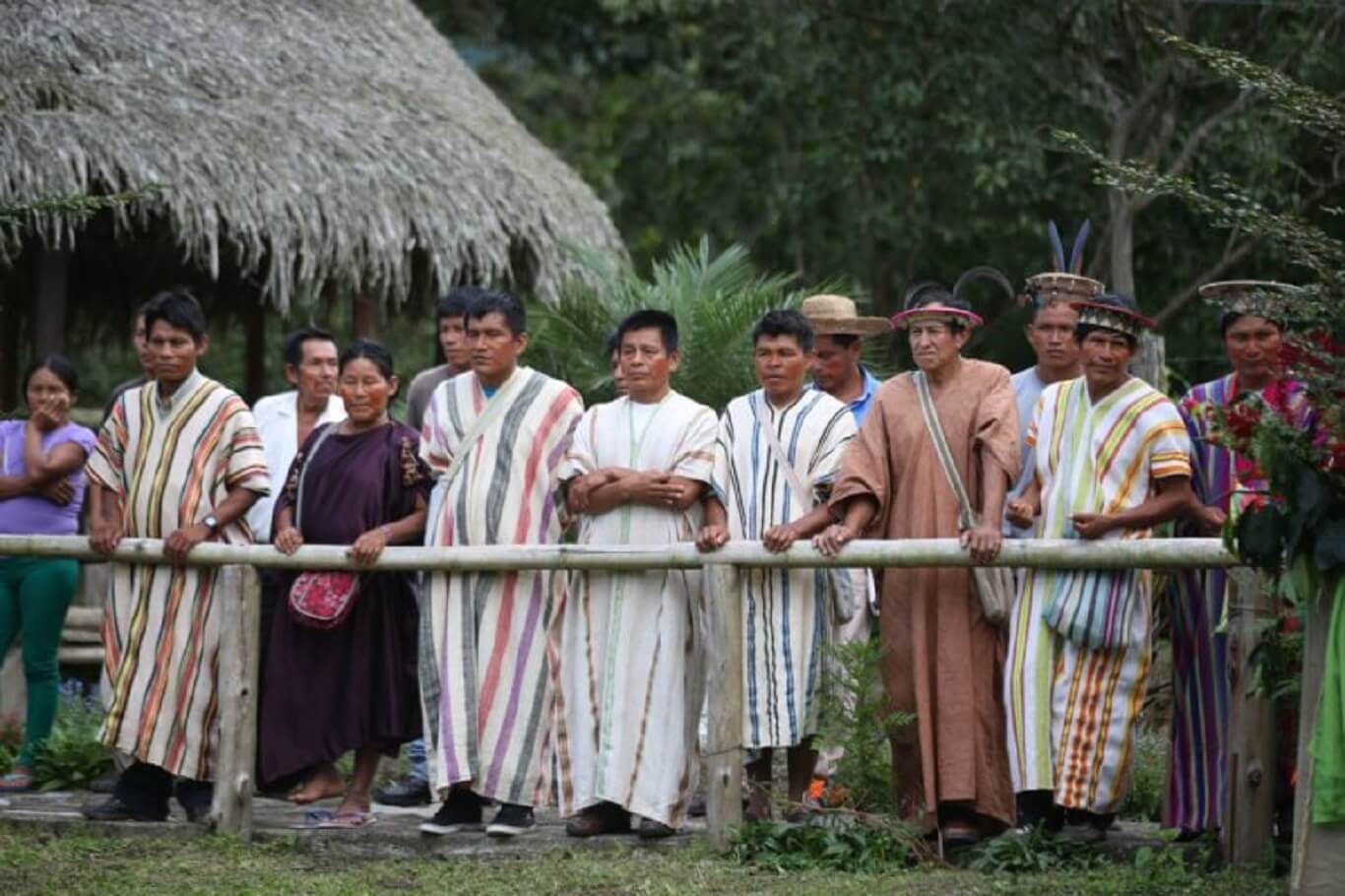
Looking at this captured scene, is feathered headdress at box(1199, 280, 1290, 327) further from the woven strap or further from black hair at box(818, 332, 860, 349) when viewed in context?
black hair at box(818, 332, 860, 349)

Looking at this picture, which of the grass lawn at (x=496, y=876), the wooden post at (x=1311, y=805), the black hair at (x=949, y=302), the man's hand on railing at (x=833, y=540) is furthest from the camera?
the black hair at (x=949, y=302)

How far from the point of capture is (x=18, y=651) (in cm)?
1076

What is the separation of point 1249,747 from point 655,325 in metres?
2.31

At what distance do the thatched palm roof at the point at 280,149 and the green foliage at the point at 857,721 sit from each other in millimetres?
5207

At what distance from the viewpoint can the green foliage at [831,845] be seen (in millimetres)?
6836

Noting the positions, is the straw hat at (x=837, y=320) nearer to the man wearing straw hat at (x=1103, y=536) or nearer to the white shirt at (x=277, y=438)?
the man wearing straw hat at (x=1103, y=536)

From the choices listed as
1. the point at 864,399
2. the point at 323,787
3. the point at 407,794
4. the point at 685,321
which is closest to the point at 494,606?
the point at 407,794

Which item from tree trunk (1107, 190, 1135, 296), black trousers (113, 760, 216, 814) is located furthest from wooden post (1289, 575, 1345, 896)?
tree trunk (1107, 190, 1135, 296)

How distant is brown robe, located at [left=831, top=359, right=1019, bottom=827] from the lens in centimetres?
704

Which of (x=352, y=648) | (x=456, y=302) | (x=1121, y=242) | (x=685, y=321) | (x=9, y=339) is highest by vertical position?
(x=1121, y=242)

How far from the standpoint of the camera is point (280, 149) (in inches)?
477

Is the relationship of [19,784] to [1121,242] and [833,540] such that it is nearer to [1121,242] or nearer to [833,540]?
[833,540]

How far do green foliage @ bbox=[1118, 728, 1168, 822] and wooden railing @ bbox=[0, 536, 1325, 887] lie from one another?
37.4 inches

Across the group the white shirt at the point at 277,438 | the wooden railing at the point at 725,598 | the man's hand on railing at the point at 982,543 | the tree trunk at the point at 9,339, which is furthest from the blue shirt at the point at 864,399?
the tree trunk at the point at 9,339
